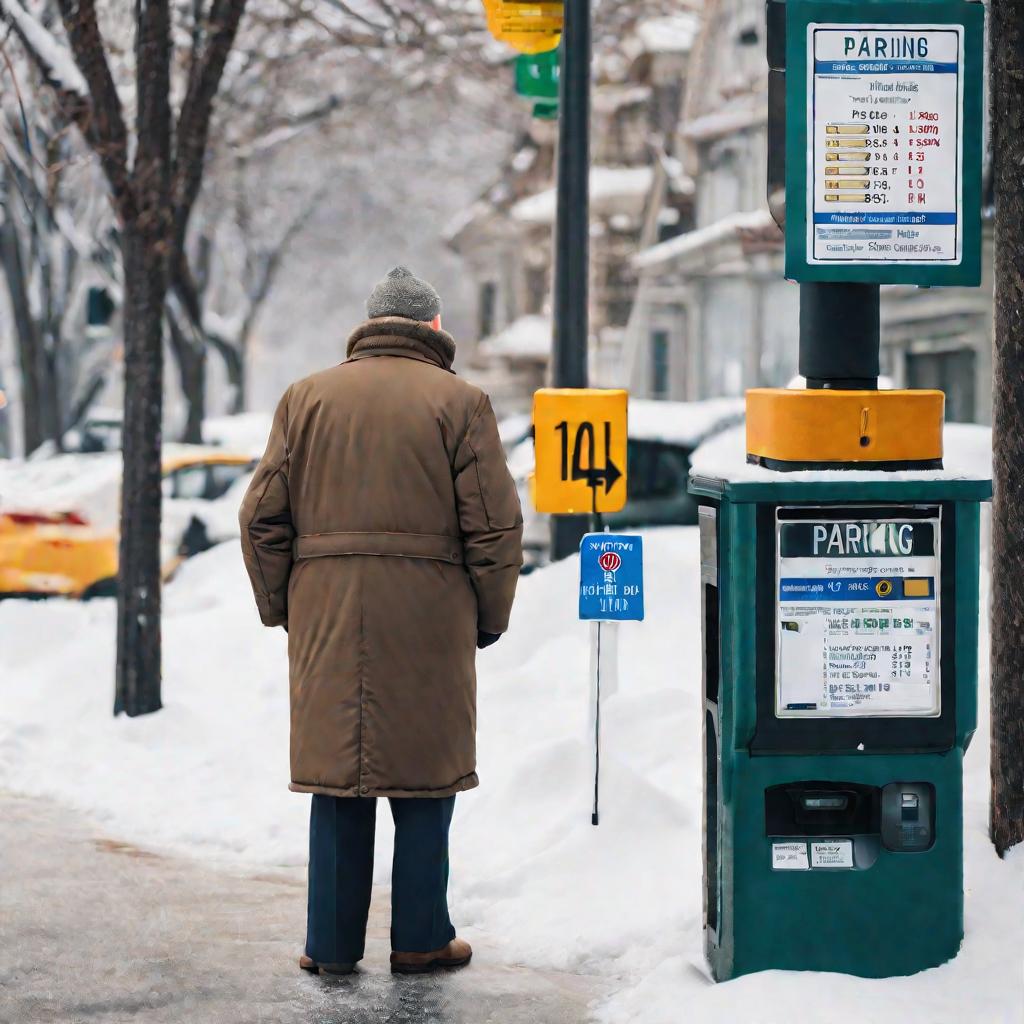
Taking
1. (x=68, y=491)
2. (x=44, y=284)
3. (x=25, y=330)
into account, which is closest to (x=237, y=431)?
(x=25, y=330)

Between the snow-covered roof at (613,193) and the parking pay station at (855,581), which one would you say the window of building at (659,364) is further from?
the parking pay station at (855,581)

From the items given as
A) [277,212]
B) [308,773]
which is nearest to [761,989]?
[308,773]

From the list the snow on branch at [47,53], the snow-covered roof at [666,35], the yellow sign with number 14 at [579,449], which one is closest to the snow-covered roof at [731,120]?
the snow-covered roof at [666,35]

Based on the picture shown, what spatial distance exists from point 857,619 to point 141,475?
5757 mm

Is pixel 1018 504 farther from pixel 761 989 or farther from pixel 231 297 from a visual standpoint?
pixel 231 297

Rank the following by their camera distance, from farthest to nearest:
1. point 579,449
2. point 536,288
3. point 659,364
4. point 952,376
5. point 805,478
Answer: point 536,288 < point 659,364 < point 952,376 < point 579,449 < point 805,478

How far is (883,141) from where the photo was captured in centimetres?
493

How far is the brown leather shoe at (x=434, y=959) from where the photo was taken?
534 cm

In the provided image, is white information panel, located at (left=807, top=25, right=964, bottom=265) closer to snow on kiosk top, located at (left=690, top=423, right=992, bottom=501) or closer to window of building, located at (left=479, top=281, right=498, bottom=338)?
snow on kiosk top, located at (left=690, top=423, right=992, bottom=501)

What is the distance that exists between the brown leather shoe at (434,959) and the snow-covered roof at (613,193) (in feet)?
99.9

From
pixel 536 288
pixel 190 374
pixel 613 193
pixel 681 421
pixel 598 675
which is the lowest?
pixel 598 675

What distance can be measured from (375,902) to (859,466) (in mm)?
2542

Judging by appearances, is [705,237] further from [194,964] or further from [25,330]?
[194,964]

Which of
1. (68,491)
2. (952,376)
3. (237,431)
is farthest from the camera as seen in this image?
(237,431)
